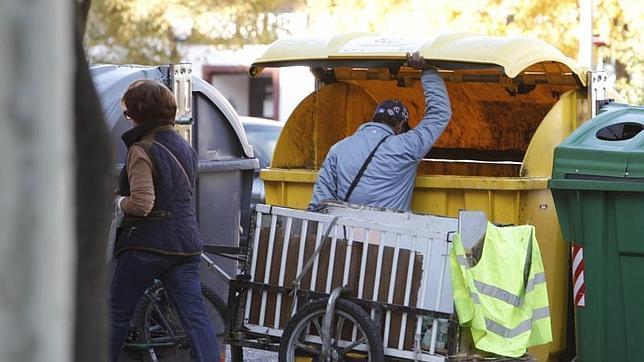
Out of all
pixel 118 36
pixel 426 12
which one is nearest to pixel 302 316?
pixel 426 12

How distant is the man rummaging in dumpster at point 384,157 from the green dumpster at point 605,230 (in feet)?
2.21

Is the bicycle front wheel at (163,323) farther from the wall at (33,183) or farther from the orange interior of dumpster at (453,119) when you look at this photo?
the wall at (33,183)

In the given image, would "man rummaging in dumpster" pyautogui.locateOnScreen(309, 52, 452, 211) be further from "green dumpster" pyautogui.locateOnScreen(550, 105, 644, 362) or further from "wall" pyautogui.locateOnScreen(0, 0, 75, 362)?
"wall" pyautogui.locateOnScreen(0, 0, 75, 362)

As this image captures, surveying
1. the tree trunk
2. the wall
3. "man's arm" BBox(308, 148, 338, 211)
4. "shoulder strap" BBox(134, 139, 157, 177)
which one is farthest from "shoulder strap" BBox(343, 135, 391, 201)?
the wall

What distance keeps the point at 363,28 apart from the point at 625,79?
12.3 ft

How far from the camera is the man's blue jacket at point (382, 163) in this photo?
21.7 feet

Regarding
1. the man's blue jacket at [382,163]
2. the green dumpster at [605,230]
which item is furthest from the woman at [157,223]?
the green dumpster at [605,230]

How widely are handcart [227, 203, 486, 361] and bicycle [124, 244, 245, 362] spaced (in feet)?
0.75

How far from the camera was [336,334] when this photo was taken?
607 centimetres

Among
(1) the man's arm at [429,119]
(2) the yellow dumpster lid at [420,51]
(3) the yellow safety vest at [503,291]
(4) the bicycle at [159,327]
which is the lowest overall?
(4) the bicycle at [159,327]

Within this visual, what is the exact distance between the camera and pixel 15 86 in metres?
2.13

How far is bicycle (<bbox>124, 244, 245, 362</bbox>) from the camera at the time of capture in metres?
6.60

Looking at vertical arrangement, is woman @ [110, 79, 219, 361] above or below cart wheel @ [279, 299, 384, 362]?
above

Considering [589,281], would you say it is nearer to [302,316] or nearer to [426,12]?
[302,316]
